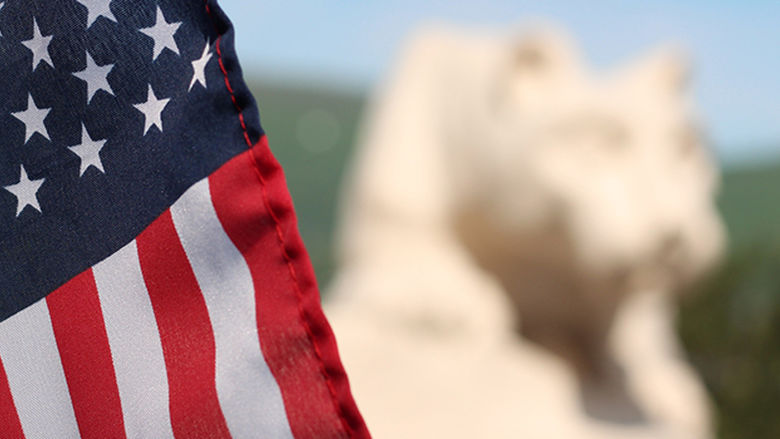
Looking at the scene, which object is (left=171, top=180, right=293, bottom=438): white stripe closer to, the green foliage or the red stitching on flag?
the red stitching on flag

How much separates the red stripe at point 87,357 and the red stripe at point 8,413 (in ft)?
A: 0.18

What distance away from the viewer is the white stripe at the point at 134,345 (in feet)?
1.70

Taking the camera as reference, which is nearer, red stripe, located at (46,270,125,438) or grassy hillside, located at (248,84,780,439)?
red stripe, located at (46,270,125,438)

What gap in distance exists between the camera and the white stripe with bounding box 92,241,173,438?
20.4 inches

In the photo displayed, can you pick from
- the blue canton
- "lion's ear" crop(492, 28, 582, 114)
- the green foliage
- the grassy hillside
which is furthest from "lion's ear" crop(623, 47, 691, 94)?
the green foliage

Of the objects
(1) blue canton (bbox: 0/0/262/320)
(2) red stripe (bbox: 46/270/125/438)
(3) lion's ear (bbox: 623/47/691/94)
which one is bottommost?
(2) red stripe (bbox: 46/270/125/438)

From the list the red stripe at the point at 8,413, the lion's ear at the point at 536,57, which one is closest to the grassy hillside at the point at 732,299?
the lion's ear at the point at 536,57

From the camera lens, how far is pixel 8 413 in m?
0.58

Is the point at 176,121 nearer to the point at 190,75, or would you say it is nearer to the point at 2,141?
the point at 190,75

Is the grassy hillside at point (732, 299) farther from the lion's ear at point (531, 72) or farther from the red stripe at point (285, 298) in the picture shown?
the red stripe at point (285, 298)

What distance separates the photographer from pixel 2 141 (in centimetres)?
58

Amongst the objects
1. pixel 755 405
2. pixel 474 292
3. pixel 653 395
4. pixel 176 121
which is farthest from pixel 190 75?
pixel 755 405

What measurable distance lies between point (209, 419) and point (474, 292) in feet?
8.69

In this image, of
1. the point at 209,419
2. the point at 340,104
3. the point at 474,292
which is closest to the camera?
the point at 209,419
